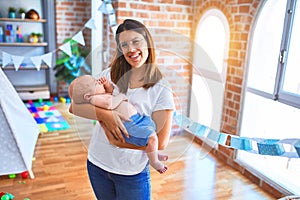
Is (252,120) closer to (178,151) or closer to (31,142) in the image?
(178,151)

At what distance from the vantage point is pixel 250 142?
3.14ft

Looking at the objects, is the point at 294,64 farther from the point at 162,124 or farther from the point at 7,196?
the point at 7,196

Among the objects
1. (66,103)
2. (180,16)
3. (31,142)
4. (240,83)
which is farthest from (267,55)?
(66,103)

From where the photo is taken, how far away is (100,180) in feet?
3.52

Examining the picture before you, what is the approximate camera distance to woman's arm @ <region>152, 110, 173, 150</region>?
30.8 inches

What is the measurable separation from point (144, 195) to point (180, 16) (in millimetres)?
2024

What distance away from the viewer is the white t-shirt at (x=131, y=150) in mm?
773

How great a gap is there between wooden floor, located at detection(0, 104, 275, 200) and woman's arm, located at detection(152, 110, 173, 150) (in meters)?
0.96

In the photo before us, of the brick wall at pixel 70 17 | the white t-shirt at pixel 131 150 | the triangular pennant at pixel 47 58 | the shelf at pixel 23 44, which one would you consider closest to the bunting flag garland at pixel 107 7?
the triangular pennant at pixel 47 58

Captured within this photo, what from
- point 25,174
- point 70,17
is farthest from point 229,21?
point 70,17

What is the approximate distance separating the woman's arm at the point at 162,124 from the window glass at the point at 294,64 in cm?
140

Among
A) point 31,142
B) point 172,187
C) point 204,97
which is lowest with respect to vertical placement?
point 172,187

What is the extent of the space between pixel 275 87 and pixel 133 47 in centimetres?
156

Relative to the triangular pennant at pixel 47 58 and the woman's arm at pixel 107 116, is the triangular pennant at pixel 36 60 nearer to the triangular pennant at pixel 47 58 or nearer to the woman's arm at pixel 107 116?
the triangular pennant at pixel 47 58
